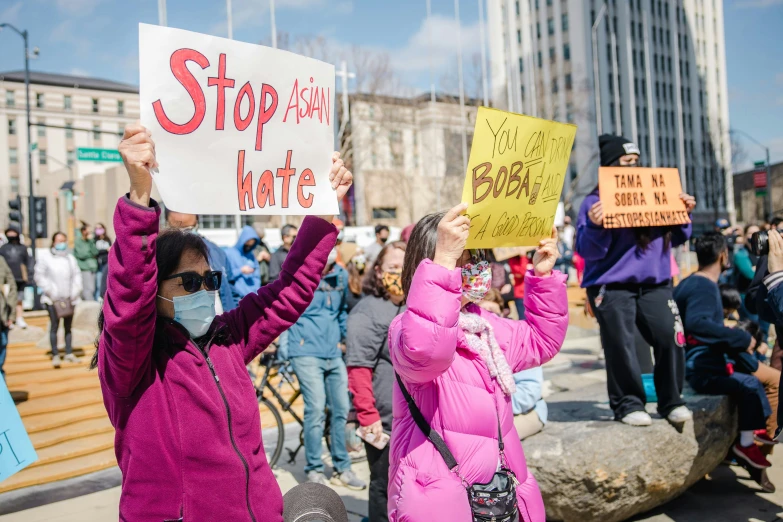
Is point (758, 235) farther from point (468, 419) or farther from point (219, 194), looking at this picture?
point (219, 194)

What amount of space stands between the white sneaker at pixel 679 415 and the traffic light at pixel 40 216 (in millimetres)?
18626

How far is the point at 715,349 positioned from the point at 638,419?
1374 millimetres

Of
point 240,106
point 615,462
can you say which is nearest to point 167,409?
point 240,106

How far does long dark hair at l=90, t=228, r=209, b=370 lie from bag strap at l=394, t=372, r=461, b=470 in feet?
3.14

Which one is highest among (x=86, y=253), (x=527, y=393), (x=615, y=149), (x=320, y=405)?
(x=615, y=149)

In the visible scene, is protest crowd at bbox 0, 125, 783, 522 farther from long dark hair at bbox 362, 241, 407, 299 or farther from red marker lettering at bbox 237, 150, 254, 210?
red marker lettering at bbox 237, 150, 254, 210

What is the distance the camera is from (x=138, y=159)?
195 centimetres

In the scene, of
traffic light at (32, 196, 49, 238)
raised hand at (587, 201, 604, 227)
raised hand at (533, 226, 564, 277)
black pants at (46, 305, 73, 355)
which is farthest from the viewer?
traffic light at (32, 196, 49, 238)

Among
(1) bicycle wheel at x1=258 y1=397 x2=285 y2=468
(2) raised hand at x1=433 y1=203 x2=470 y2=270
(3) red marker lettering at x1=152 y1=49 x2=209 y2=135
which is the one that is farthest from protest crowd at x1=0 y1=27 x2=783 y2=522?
(1) bicycle wheel at x1=258 y1=397 x2=285 y2=468

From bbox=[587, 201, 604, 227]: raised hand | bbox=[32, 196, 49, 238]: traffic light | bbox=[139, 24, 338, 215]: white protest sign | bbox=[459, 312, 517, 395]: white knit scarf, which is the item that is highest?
bbox=[32, 196, 49, 238]: traffic light

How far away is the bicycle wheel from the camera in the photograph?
20.0 feet

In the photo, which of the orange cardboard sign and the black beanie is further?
the black beanie

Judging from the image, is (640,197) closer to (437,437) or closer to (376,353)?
(376,353)

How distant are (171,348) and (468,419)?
111cm
